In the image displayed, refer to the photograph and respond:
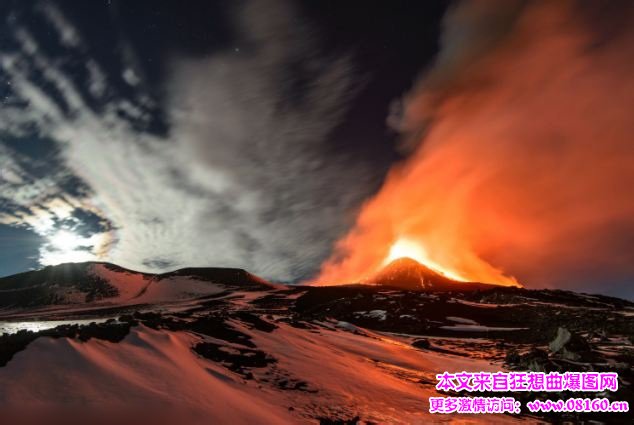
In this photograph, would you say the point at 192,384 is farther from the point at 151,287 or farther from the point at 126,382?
the point at 151,287

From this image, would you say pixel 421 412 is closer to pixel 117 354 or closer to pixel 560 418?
pixel 560 418

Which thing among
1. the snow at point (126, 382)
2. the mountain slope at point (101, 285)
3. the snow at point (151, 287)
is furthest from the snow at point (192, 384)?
the mountain slope at point (101, 285)

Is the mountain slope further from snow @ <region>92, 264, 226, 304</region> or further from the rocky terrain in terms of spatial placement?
the rocky terrain

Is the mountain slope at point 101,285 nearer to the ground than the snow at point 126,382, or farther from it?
farther from it

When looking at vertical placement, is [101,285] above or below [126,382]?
above

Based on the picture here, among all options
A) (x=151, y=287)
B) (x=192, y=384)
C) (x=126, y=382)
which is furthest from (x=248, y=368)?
(x=151, y=287)

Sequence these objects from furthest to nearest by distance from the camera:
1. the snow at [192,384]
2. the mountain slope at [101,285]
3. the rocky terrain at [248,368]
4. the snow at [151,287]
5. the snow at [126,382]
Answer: the snow at [151,287] → the mountain slope at [101,285] → the rocky terrain at [248,368] → the snow at [192,384] → the snow at [126,382]

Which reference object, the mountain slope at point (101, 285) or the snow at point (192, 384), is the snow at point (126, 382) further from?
the mountain slope at point (101, 285)

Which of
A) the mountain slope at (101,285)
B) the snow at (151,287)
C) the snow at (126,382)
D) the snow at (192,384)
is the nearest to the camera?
the snow at (126,382)

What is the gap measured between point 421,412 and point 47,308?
12180cm

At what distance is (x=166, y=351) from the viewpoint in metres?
14.6

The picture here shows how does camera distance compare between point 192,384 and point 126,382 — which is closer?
point 126,382

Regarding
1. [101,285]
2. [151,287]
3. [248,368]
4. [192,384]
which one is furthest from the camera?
[151,287]

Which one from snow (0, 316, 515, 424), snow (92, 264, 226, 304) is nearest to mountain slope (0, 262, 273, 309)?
snow (92, 264, 226, 304)
